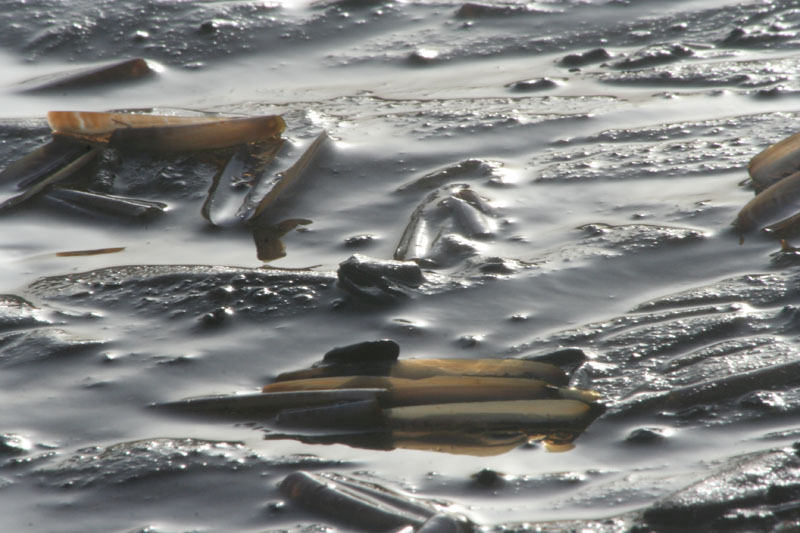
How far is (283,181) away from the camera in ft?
9.79

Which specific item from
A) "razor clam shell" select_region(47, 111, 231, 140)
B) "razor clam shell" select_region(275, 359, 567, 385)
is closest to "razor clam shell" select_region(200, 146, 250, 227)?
"razor clam shell" select_region(47, 111, 231, 140)

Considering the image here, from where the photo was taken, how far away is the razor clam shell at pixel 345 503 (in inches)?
62.7

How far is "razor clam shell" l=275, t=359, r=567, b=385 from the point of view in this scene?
1987 millimetres

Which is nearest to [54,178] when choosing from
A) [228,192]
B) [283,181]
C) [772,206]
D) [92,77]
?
[228,192]

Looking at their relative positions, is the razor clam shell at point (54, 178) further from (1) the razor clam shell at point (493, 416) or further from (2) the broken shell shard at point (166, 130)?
(1) the razor clam shell at point (493, 416)

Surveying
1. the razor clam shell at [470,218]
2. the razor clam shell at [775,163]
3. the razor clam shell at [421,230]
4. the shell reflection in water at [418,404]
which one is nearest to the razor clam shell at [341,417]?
the shell reflection in water at [418,404]

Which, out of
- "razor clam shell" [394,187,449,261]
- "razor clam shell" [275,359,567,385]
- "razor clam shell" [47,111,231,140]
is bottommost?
"razor clam shell" [275,359,567,385]

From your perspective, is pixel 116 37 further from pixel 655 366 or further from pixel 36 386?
pixel 655 366

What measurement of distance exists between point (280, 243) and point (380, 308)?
1.72ft

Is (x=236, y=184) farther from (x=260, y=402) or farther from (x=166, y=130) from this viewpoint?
(x=260, y=402)

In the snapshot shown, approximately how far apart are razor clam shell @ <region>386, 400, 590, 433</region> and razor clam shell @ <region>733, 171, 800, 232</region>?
101 centimetres

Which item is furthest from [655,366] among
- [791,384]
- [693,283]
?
[693,283]

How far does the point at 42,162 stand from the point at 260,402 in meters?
1.67

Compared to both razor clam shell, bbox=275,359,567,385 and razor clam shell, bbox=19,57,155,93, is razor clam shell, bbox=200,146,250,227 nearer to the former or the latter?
razor clam shell, bbox=275,359,567,385
